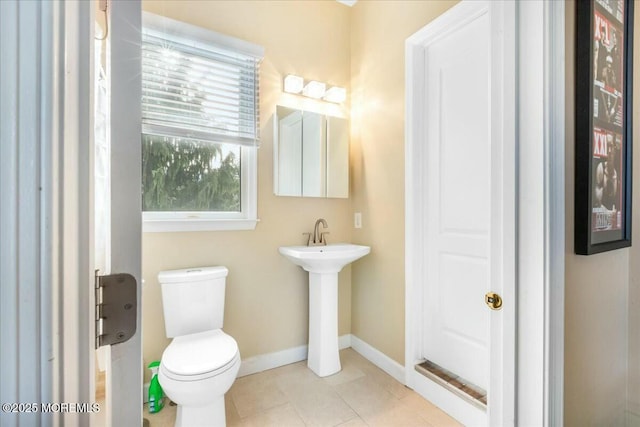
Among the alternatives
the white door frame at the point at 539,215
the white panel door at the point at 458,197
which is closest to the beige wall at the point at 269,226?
the white panel door at the point at 458,197

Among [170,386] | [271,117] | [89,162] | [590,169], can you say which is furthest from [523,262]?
[271,117]

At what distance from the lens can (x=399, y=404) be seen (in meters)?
1.79

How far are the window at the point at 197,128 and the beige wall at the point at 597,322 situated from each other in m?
1.73

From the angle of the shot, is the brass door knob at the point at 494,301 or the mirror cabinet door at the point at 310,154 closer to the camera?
the brass door knob at the point at 494,301

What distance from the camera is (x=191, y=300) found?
5.80 ft

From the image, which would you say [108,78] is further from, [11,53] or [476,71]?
[476,71]

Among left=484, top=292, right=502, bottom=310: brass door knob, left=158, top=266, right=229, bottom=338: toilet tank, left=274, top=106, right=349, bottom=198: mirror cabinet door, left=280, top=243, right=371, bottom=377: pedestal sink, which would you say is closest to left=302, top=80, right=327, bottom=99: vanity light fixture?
left=274, top=106, right=349, bottom=198: mirror cabinet door

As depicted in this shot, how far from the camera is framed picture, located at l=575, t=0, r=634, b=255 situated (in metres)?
0.93

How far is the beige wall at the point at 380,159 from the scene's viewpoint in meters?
2.06

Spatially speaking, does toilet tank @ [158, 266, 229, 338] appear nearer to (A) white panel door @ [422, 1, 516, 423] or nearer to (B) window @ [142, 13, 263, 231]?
(B) window @ [142, 13, 263, 231]

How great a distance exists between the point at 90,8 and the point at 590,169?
50.1 inches

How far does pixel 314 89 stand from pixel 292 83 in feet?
0.60

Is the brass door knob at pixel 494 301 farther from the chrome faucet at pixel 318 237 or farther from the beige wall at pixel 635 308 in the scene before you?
the chrome faucet at pixel 318 237

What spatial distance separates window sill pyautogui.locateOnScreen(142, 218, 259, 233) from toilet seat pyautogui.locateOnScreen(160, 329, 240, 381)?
64 cm
